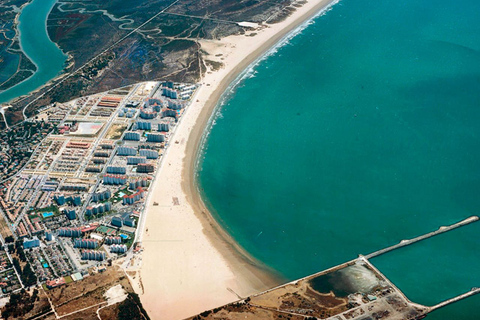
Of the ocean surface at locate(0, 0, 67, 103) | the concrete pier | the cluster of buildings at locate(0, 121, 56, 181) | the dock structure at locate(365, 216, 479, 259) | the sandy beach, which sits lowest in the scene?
the concrete pier

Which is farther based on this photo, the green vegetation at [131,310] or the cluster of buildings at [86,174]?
the cluster of buildings at [86,174]

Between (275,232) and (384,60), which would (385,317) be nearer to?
(275,232)

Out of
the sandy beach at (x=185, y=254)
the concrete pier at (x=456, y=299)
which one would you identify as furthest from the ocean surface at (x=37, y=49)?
the concrete pier at (x=456, y=299)

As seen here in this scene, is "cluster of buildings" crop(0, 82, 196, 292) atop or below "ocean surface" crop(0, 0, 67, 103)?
below

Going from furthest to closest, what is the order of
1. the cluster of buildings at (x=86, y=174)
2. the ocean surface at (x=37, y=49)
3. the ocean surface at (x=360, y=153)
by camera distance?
1. the ocean surface at (x=37, y=49)
2. the cluster of buildings at (x=86, y=174)
3. the ocean surface at (x=360, y=153)

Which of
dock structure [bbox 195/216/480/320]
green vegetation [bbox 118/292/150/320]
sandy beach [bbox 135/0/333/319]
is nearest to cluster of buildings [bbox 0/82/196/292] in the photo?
sandy beach [bbox 135/0/333/319]

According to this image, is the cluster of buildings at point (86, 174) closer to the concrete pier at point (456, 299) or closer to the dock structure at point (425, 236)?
the dock structure at point (425, 236)

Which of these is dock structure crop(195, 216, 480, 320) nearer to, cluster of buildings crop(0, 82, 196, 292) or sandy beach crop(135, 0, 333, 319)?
sandy beach crop(135, 0, 333, 319)
